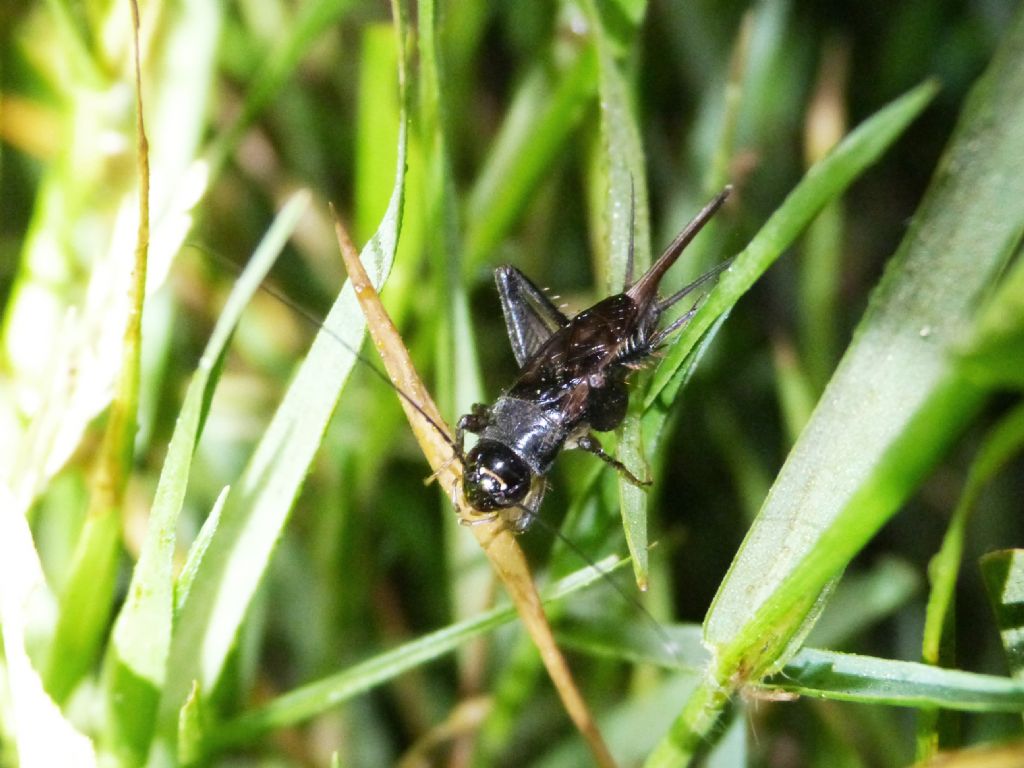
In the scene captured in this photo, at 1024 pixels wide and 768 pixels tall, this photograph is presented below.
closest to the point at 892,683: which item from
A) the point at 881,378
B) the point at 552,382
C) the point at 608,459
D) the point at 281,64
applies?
the point at 881,378

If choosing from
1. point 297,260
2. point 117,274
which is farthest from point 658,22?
point 117,274

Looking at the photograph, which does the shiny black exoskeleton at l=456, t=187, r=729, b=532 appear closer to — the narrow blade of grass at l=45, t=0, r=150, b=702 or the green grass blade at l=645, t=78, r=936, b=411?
the green grass blade at l=645, t=78, r=936, b=411

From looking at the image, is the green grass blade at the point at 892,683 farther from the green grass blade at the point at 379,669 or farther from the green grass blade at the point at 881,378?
the green grass blade at the point at 379,669

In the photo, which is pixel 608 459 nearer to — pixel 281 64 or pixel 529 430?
pixel 529 430

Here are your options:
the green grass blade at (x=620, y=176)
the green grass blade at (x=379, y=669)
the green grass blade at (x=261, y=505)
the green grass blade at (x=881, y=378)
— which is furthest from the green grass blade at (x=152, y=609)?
the green grass blade at (x=881, y=378)

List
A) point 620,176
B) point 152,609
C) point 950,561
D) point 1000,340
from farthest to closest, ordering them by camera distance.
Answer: point 620,176, point 152,609, point 950,561, point 1000,340

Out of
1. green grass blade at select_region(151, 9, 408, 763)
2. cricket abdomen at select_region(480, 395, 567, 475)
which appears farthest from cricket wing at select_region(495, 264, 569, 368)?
green grass blade at select_region(151, 9, 408, 763)
